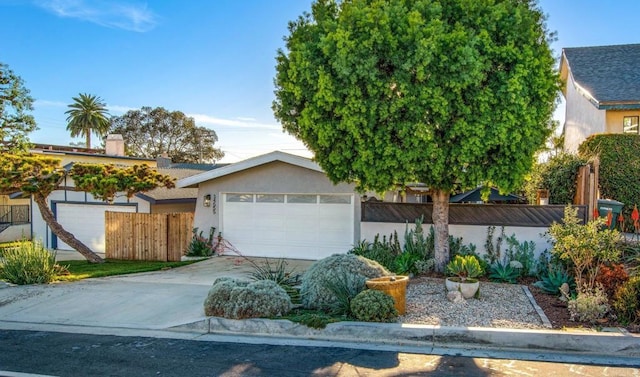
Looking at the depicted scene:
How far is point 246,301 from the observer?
7.34m

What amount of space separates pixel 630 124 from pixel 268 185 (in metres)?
12.9

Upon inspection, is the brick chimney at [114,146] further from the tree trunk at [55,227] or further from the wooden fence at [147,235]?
the tree trunk at [55,227]

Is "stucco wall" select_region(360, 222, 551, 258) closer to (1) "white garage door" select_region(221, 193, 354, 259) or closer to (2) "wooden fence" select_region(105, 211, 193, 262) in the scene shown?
(1) "white garage door" select_region(221, 193, 354, 259)

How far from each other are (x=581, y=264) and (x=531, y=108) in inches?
114

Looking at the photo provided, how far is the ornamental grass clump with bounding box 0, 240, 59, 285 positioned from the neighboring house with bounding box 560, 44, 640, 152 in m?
15.2

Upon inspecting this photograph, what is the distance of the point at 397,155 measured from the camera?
8727 millimetres

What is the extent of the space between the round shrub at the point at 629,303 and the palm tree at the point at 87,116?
4871 centimetres

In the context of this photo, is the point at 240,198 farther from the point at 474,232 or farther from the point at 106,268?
the point at 474,232

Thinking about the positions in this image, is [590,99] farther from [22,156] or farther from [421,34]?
[22,156]

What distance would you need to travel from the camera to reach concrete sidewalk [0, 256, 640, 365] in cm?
607

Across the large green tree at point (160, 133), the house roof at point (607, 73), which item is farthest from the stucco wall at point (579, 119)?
the large green tree at point (160, 133)

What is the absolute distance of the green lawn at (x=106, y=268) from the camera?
11.6 m

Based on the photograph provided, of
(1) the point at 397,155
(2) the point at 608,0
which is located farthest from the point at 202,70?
(2) the point at 608,0

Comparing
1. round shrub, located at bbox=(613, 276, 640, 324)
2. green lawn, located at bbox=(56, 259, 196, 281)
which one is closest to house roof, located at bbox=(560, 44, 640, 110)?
round shrub, located at bbox=(613, 276, 640, 324)
